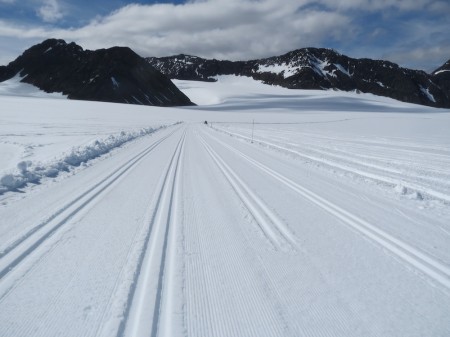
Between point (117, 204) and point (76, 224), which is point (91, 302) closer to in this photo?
point (76, 224)

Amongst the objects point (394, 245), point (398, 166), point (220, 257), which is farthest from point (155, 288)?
point (398, 166)

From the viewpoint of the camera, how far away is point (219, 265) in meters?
4.02

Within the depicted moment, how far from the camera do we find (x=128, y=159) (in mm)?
12344

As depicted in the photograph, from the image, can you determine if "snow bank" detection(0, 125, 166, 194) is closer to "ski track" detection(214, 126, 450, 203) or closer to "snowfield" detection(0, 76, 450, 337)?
"snowfield" detection(0, 76, 450, 337)

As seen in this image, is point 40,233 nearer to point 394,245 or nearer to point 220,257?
point 220,257

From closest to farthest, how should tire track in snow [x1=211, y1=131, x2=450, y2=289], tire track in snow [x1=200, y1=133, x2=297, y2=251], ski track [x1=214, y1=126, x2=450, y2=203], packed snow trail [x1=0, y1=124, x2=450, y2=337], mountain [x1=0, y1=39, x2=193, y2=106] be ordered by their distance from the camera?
packed snow trail [x1=0, y1=124, x2=450, y2=337] < tire track in snow [x1=211, y1=131, x2=450, y2=289] < tire track in snow [x1=200, y1=133, x2=297, y2=251] < ski track [x1=214, y1=126, x2=450, y2=203] < mountain [x1=0, y1=39, x2=193, y2=106]

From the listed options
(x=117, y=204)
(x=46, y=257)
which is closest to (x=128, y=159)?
(x=117, y=204)

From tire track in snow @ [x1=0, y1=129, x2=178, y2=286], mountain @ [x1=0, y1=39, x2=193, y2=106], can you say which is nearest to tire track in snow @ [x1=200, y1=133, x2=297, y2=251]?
tire track in snow @ [x1=0, y1=129, x2=178, y2=286]

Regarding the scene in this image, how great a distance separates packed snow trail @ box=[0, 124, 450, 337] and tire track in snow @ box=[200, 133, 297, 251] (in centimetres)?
3

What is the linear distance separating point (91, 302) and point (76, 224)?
7.41ft

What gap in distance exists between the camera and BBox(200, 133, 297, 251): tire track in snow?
15.5ft

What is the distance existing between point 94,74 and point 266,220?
135151 mm

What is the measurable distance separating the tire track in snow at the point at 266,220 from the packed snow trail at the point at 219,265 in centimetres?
3

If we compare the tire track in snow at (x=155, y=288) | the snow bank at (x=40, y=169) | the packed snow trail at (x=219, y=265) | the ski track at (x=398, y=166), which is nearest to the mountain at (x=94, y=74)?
Answer: the snow bank at (x=40, y=169)
